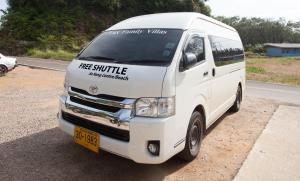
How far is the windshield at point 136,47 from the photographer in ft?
12.5

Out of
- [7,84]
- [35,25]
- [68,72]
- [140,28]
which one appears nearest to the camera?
[68,72]

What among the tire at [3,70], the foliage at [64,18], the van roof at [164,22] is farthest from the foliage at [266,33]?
the van roof at [164,22]

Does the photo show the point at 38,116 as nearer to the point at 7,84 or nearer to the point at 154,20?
the point at 154,20

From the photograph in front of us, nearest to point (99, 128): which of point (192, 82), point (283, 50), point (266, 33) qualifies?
point (192, 82)

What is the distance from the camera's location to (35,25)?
115 feet

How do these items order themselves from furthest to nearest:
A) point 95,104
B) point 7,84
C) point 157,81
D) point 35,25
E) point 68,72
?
point 35,25, point 7,84, point 68,72, point 95,104, point 157,81

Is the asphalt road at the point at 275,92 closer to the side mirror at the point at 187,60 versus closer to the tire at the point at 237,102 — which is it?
the tire at the point at 237,102

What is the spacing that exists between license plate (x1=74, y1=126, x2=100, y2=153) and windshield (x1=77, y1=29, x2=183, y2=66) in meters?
1.00

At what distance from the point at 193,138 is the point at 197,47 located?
4.50ft

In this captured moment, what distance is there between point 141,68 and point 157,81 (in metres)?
0.31

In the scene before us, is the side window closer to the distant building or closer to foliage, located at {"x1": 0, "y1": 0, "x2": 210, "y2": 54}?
foliage, located at {"x1": 0, "y1": 0, "x2": 210, "y2": 54}

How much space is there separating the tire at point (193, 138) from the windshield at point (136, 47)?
999 mm

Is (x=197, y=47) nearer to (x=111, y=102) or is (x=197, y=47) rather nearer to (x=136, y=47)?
(x=136, y=47)

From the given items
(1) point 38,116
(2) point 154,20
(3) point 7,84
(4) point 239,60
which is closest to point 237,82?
(4) point 239,60
